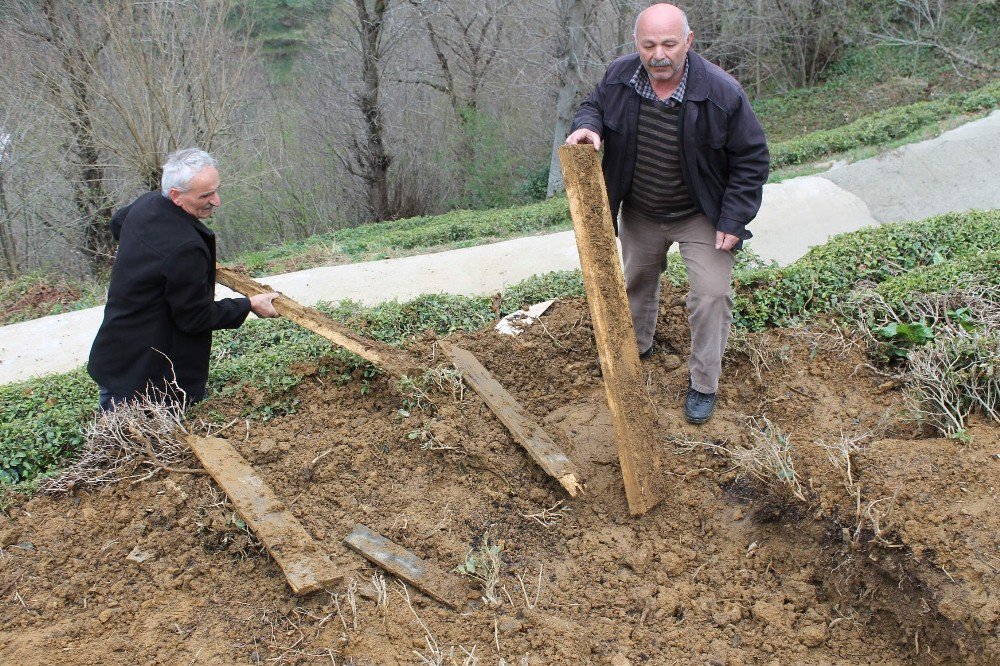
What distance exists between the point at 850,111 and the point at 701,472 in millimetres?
13690

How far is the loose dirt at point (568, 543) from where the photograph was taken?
10.1 feet

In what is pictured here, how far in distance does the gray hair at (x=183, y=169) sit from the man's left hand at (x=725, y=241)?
2786 mm

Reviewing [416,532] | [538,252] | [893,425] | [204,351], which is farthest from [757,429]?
[538,252]

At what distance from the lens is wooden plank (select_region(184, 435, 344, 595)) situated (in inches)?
131

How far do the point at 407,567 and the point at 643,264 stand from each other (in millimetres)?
2149

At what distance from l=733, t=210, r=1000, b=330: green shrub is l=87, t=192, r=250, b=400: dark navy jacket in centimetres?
340

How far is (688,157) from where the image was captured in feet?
12.7

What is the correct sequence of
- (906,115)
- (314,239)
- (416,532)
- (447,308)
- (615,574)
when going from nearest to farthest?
(615,574), (416,532), (447,308), (906,115), (314,239)

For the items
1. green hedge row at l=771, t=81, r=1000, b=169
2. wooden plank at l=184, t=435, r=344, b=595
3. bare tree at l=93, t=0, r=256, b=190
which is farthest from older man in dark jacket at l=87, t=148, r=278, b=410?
green hedge row at l=771, t=81, r=1000, b=169

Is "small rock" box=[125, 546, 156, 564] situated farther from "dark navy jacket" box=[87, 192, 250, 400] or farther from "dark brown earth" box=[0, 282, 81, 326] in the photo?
"dark brown earth" box=[0, 282, 81, 326]

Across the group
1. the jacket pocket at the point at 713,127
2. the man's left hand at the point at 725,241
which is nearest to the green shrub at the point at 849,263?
the man's left hand at the point at 725,241

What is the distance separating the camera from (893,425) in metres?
4.06

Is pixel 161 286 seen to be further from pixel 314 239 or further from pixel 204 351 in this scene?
pixel 314 239

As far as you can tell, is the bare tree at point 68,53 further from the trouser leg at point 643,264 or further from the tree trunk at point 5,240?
the trouser leg at point 643,264
